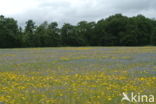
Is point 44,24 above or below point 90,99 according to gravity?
above

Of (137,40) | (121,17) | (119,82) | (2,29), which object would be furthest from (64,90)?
(121,17)

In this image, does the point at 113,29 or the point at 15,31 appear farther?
the point at 113,29

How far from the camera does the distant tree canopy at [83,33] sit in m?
93.9

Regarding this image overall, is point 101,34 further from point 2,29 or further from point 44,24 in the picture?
point 2,29

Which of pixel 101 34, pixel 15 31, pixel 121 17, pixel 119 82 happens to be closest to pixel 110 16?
pixel 121 17

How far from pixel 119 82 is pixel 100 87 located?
4.13 feet

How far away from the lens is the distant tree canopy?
308ft

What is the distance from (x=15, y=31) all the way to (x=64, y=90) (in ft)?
294

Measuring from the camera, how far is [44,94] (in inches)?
339

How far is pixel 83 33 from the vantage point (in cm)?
11031

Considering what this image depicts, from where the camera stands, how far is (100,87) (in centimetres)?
970

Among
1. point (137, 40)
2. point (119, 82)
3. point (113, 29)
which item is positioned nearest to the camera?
point (119, 82)

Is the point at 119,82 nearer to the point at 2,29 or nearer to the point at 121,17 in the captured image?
the point at 2,29

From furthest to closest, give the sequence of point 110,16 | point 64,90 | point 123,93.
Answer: point 110,16, point 64,90, point 123,93
